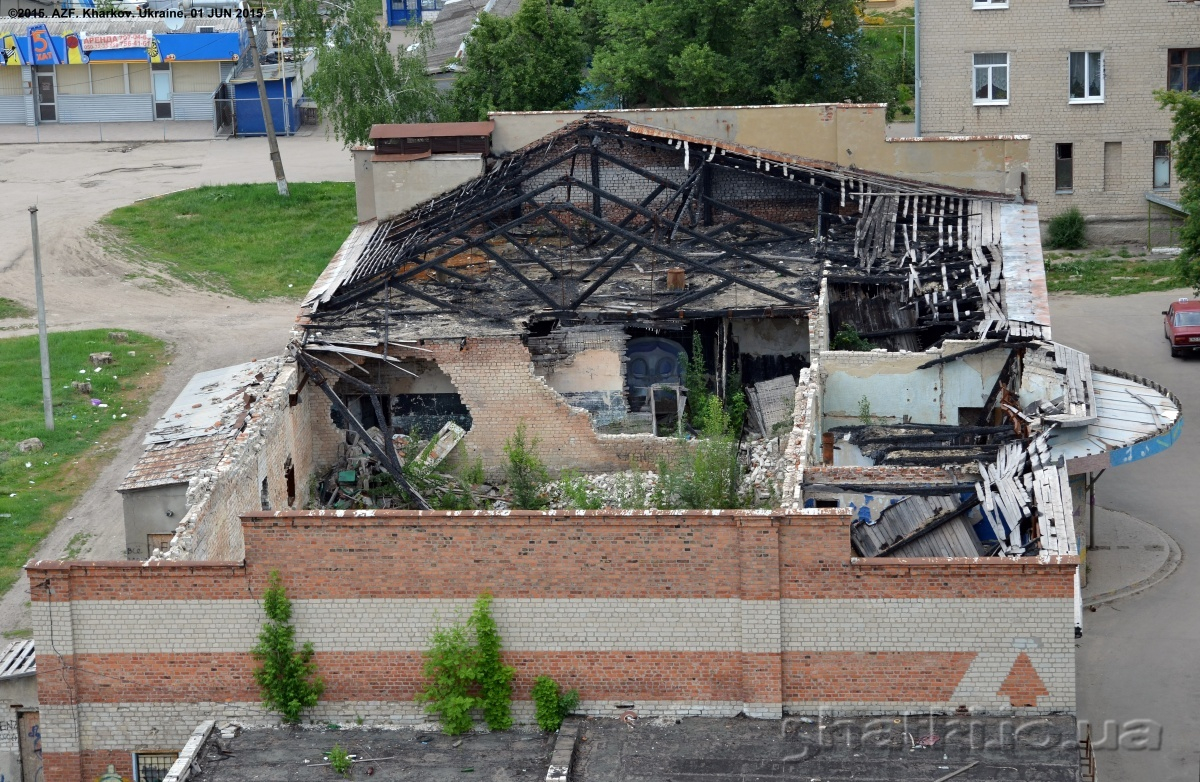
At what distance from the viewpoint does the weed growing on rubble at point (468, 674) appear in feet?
68.8

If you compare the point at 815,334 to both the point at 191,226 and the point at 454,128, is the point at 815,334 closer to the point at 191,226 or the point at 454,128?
the point at 454,128

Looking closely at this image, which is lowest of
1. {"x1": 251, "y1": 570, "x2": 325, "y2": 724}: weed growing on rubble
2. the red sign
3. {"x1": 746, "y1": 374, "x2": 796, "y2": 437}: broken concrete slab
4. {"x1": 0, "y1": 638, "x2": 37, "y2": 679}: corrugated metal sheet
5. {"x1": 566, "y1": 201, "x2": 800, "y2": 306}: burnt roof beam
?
{"x1": 0, "y1": 638, "x2": 37, "y2": 679}: corrugated metal sheet

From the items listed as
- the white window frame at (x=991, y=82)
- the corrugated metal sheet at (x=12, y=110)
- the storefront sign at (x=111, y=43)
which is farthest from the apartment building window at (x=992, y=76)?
the corrugated metal sheet at (x=12, y=110)

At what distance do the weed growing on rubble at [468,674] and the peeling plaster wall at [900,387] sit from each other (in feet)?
28.3

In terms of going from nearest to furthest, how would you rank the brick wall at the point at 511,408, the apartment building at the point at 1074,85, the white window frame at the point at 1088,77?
the brick wall at the point at 511,408 < the apartment building at the point at 1074,85 < the white window frame at the point at 1088,77

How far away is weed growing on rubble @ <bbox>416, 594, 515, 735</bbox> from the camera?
68.8ft

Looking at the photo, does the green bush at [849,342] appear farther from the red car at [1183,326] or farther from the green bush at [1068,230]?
the green bush at [1068,230]

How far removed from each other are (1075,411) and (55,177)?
111 feet

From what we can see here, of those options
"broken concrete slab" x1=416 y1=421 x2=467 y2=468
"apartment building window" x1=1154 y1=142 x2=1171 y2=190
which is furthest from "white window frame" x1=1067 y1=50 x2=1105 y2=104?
"broken concrete slab" x1=416 y1=421 x2=467 y2=468

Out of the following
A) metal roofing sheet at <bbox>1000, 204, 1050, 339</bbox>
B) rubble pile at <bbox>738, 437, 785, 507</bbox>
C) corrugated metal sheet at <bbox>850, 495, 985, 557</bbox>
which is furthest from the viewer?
metal roofing sheet at <bbox>1000, 204, 1050, 339</bbox>

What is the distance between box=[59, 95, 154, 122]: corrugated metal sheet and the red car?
3286 centimetres

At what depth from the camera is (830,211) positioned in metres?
36.4

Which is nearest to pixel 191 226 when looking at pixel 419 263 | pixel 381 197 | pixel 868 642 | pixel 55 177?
pixel 55 177

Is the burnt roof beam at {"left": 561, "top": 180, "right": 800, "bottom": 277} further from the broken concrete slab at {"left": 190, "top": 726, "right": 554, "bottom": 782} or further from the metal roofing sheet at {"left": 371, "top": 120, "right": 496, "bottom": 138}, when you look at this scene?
the broken concrete slab at {"left": 190, "top": 726, "right": 554, "bottom": 782}
